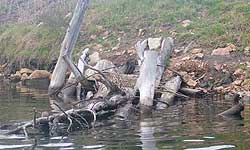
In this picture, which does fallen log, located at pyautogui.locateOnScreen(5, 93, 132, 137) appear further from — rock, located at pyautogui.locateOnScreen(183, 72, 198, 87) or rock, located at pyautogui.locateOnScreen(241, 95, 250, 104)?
rock, located at pyautogui.locateOnScreen(183, 72, 198, 87)

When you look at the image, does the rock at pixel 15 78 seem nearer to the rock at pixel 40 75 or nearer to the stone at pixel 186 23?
the rock at pixel 40 75

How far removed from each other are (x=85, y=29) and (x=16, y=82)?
15.3 ft

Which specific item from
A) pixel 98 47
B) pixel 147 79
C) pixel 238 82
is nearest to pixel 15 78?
pixel 98 47

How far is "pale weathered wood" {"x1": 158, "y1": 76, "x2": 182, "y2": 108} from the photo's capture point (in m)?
16.8

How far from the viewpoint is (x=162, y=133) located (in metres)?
11.9

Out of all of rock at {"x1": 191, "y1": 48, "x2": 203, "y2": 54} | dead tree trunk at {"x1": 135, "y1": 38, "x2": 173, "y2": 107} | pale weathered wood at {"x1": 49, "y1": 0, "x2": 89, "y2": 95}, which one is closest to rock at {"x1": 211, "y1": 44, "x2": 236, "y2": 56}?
rock at {"x1": 191, "y1": 48, "x2": 203, "y2": 54}

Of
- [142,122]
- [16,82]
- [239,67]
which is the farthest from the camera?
[16,82]

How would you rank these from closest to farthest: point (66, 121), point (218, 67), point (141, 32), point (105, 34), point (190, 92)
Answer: point (66, 121)
point (190, 92)
point (218, 67)
point (141, 32)
point (105, 34)

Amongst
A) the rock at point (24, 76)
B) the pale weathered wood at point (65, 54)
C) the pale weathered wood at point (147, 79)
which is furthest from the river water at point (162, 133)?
the rock at point (24, 76)

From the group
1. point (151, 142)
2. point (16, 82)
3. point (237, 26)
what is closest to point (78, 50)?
point (16, 82)

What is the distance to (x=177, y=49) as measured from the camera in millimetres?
23000

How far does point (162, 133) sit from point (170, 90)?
5.29m

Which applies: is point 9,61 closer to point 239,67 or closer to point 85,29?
point 85,29

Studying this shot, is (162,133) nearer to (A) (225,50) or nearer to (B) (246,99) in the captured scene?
(B) (246,99)
